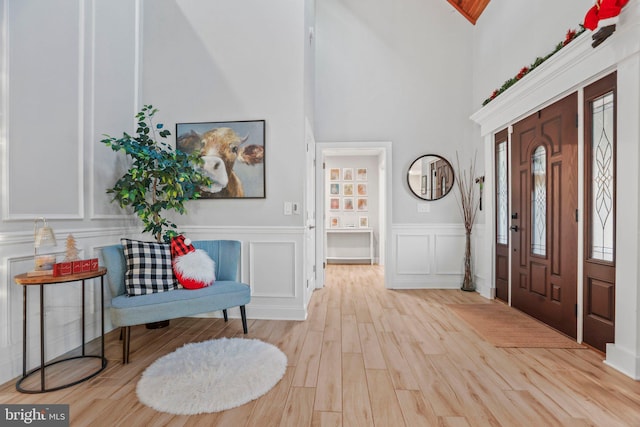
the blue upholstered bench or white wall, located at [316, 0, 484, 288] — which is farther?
white wall, located at [316, 0, 484, 288]

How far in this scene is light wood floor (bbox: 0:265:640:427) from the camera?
1.58m

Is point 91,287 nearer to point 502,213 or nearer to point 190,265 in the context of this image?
point 190,265

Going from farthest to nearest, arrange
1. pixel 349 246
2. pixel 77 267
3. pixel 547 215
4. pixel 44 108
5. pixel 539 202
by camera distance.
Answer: pixel 349 246
pixel 539 202
pixel 547 215
pixel 44 108
pixel 77 267

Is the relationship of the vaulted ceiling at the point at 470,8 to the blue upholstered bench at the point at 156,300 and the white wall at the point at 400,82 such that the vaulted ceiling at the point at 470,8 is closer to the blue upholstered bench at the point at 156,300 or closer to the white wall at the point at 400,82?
the white wall at the point at 400,82

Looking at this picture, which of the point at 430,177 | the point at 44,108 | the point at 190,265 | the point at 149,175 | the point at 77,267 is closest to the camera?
the point at 77,267

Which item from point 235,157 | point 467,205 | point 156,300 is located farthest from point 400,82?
point 156,300

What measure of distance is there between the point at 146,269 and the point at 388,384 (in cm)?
195

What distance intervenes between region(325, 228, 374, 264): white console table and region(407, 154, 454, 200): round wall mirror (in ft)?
7.02

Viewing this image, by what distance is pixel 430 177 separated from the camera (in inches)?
176

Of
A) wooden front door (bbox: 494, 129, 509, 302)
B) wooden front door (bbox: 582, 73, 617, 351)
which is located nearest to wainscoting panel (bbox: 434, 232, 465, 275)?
wooden front door (bbox: 494, 129, 509, 302)

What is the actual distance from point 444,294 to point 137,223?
3768 mm

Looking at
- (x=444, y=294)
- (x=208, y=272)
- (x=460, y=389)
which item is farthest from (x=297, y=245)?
(x=444, y=294)

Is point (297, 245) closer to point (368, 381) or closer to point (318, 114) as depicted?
point (368, 381)

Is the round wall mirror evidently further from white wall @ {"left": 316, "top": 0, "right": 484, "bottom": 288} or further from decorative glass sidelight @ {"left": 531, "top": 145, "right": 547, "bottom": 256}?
decorative glass sidelight @ {"left": 531, "top": 145, "right": 547, "bottom": 256}
